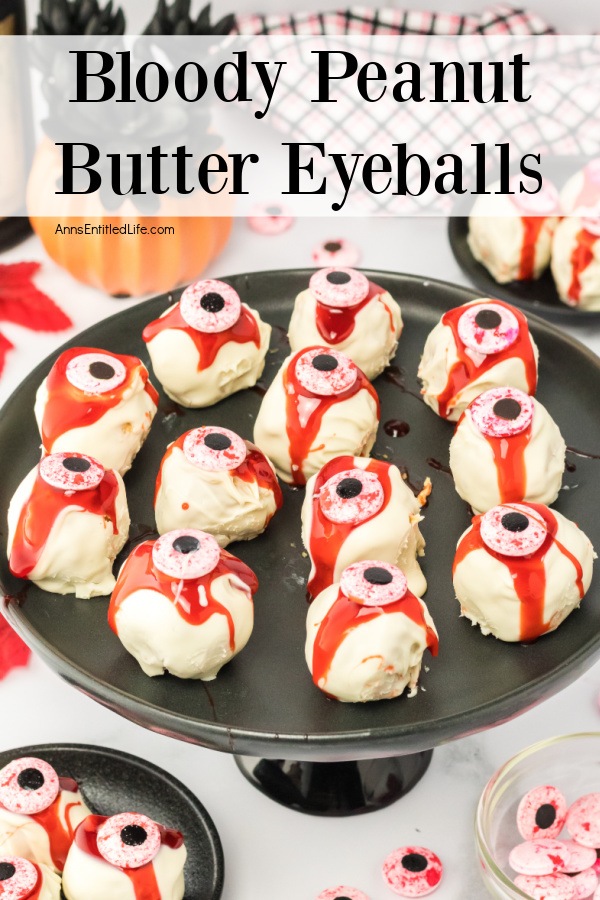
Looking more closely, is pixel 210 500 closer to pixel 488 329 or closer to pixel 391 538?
pixel 391 538

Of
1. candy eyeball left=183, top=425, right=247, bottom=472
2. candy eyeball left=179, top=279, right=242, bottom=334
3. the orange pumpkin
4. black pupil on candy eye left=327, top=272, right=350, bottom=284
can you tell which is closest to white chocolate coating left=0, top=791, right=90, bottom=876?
candy eyeball left=183, top=425, right=247, bottom=472

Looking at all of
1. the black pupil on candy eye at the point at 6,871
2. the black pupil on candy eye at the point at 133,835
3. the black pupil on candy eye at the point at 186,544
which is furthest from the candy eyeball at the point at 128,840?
the black pupil on candy eye at the point at 186,544

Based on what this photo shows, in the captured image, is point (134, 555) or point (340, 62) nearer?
point (134, 555)

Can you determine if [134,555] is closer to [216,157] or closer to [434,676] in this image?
[434,676]

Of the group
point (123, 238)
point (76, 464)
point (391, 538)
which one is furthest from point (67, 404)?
point (123, 238)

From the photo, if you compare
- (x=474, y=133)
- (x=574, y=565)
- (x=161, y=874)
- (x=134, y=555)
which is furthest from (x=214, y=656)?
(x=474, y=133)

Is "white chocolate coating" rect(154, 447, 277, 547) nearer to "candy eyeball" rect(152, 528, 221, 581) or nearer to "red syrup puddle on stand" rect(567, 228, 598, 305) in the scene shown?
"candy eyeball" rect(152, 528, 221, 581)
